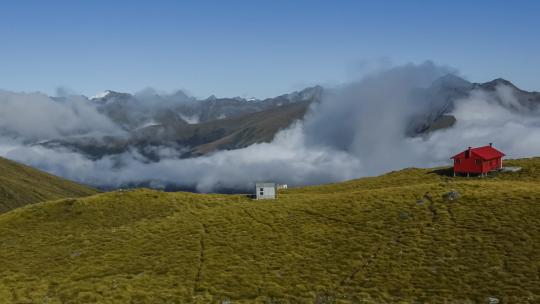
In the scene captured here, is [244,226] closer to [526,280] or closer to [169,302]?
[169,302]

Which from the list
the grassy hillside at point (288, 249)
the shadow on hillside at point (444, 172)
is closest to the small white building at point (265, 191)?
the grassy hillside at point (288, 249)

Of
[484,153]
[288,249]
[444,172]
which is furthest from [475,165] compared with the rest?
[288,249]

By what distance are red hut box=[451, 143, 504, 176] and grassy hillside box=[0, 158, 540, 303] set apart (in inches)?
Result: 926

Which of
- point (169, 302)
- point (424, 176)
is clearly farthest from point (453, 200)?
point (169, 302)

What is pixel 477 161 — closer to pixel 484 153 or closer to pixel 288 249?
pixel 484 153

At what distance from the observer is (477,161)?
116 m

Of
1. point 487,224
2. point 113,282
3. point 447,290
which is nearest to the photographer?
point 447,290

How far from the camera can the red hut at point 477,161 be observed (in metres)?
115

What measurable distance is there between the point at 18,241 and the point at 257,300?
150 feet

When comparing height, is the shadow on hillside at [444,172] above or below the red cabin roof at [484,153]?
below

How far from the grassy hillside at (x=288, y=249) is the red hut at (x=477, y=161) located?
77.2 ft

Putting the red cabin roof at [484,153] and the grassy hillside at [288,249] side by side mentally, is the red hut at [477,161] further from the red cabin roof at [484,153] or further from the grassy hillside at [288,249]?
the grassy hillside at [288,249]

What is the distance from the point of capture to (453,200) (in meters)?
→ 81.1

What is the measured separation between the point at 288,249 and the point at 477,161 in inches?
2649
